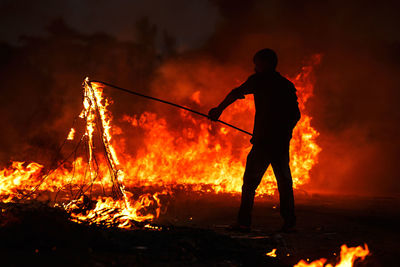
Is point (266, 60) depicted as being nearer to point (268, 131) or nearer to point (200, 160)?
point (268, 131)

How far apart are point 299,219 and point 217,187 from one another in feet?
12.9

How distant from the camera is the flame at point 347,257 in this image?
324cm

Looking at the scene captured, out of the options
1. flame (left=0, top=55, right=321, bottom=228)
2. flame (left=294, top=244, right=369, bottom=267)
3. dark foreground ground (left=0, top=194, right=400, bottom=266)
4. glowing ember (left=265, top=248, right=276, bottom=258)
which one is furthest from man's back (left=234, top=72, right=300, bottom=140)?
flame (left=0, top=55, right=321, bottom=228)

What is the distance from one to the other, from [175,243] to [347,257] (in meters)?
1.70

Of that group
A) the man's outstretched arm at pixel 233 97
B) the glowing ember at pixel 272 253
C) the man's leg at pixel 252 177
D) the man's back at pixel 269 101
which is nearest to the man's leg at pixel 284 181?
the man's leg at pixel 252 177

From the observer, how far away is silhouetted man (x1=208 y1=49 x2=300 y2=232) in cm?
451

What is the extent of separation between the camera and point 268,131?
4.51 metres

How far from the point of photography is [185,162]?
1027cm

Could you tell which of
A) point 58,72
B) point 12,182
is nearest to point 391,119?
point 12,182

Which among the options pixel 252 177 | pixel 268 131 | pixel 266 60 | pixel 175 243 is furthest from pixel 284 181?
pixel 175 243

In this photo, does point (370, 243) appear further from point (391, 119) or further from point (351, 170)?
point (391, 119)

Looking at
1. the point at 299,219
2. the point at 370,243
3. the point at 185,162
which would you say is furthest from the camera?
the point at 185,162

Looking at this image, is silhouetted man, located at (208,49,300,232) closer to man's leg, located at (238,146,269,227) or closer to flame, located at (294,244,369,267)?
man's leg, located at (238,146,269,227)

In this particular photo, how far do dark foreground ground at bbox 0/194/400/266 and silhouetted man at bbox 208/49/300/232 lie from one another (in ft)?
1.27
